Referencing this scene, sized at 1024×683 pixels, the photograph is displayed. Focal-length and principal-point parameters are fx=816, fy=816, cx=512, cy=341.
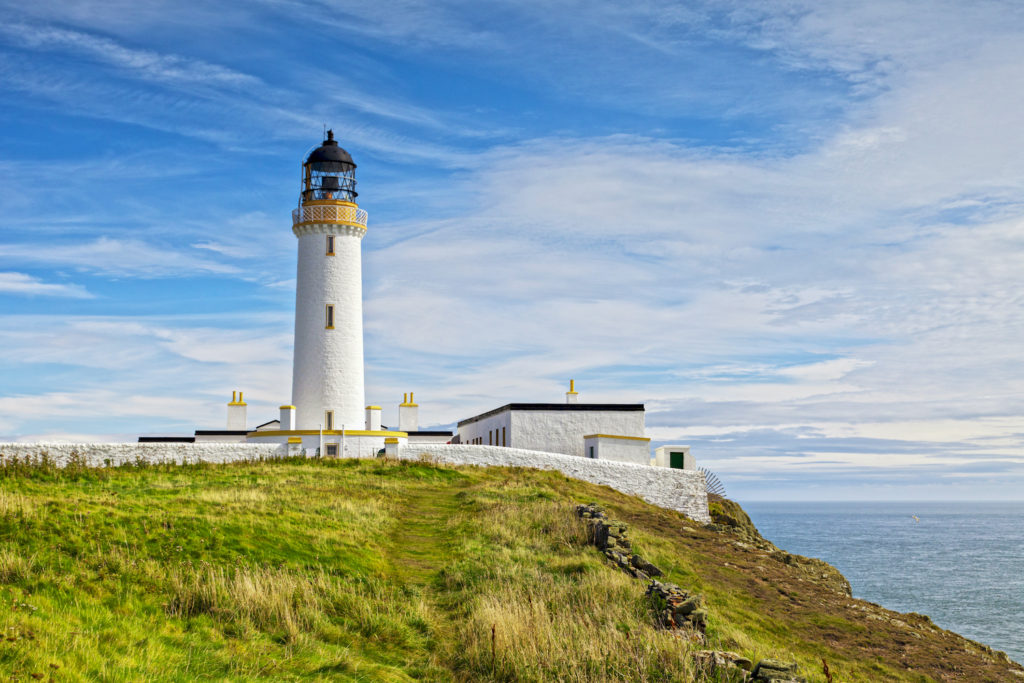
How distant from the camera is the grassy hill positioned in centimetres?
843

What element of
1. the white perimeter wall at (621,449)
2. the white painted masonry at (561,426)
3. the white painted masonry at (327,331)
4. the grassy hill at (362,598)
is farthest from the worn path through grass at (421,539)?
the white perimeter wall at (621,449)

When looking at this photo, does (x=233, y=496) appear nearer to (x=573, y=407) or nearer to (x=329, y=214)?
(x=329, y=214)

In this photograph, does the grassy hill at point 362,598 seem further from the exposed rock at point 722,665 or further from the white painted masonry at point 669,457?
the white painted masonry at point 669,457

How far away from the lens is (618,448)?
1587 inches

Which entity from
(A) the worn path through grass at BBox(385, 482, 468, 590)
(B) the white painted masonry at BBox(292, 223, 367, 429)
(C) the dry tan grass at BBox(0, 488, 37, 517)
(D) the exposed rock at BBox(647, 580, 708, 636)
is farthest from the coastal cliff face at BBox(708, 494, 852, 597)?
(C) the dry tan grass at BBox(0, 488, 37, 517)

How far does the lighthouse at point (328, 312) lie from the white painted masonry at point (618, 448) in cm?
1161

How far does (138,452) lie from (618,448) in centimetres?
2160

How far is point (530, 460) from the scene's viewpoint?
3462cm

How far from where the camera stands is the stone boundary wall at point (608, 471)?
33.4 m

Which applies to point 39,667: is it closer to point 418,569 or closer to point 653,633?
point 653,633

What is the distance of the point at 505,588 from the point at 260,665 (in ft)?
14.0

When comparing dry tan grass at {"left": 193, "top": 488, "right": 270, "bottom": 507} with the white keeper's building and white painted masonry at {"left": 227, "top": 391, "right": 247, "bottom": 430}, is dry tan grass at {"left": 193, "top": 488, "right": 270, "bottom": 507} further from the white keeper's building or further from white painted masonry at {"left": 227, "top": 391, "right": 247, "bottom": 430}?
white painted masonry at {"left": 227, "top": 391, "right": 247, "bottom": 430}

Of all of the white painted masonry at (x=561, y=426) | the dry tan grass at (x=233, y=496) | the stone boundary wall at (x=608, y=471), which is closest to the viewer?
the dry tan grass at (x=233, y=496)

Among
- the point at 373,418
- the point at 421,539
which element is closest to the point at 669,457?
the point at 373,418
